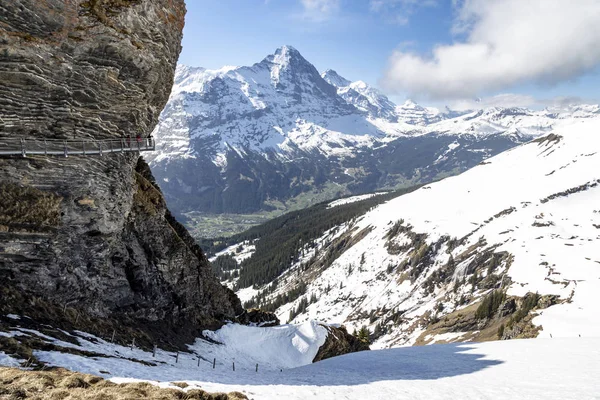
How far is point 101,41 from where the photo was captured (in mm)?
24219

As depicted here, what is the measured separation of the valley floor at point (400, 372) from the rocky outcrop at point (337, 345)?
19.8 m

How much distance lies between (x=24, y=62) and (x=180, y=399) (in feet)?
72.7

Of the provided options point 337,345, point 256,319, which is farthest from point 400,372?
point 337,345

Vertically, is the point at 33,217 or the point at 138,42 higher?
the point at 138,42

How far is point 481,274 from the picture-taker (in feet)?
424

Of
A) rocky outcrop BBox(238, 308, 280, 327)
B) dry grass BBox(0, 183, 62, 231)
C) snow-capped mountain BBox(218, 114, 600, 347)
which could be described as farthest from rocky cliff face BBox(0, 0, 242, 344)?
snow-capped mountain BBox(218, 114, 600, 347)

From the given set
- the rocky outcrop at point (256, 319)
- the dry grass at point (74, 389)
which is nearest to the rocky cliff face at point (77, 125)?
the dry grass at point (74, 389)

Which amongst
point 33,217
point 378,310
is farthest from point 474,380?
point 378,310

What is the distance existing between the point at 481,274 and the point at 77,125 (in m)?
137

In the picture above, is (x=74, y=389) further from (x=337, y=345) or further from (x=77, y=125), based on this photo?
(x=337, y=345)

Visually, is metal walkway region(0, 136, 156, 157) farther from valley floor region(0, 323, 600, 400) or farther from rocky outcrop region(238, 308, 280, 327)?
rocky outcrop region(238, 308, 280, 327)

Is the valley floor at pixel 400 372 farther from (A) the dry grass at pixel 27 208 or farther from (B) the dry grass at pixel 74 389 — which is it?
(A) the dry grass at pixel 27 208

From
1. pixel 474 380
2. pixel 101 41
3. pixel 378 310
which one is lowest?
pixel 378 310

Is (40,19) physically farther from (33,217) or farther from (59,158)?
(33,217)
